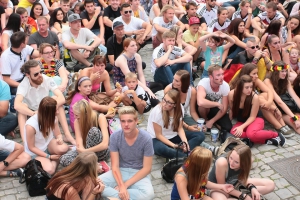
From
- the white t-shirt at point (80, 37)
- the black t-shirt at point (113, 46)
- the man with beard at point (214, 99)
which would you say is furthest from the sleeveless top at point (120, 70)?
the man with beard at point (214, 99)

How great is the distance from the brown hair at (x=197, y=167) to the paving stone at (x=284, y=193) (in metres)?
1.54

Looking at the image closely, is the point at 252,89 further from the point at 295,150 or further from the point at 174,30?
the point at 174,30

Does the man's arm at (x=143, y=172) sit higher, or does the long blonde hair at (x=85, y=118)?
the long blonde hair at (x=85, y=118)

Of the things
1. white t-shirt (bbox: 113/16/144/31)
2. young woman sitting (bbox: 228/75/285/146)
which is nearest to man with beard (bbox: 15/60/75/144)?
young woman sitting (bbox: 228/75/285/146)

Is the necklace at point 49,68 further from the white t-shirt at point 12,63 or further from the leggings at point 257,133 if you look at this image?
the leggings at point 257,133

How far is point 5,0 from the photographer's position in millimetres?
9883

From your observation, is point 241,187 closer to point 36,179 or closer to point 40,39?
point 36,179

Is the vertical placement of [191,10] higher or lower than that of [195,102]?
higher

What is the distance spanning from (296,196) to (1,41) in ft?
21.1

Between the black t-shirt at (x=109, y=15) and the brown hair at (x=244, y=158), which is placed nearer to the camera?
the brown hair at (x=244, y=158)

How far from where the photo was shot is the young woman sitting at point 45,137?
5.70 m

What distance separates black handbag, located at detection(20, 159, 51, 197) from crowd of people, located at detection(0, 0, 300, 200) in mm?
282

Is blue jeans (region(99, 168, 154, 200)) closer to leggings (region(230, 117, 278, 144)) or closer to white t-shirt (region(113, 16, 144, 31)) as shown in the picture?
leggings (region(230, 117, 278, 144))

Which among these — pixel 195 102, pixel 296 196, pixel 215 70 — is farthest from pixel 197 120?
pixel 296 196
